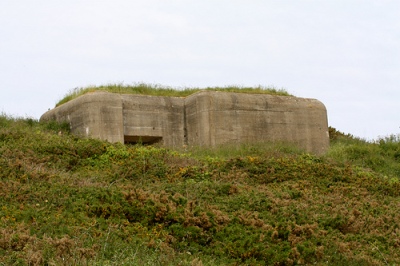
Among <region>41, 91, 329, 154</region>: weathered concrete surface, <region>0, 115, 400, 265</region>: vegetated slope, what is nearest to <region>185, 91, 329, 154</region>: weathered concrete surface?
<region>41, 91, 329, 154</region>: weathered concrete surface

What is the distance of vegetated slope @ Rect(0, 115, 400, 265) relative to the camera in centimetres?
934

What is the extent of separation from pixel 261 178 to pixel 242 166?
926mm

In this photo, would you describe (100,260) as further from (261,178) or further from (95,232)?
(261,178)

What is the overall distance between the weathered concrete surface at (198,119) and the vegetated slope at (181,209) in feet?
9.08

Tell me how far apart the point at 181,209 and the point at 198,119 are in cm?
976

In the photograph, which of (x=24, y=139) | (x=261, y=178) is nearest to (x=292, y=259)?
(x=261, y=178)

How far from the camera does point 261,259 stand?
991 cm

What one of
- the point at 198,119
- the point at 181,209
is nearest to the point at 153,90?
the point at 198,119

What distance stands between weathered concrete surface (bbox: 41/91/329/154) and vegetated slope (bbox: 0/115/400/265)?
277cm

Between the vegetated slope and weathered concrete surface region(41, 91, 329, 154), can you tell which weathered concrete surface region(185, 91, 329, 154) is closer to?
weathered concrete surface region(41, 91, 329, 154)

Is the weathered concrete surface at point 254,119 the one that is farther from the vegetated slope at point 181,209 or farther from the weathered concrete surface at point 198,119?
the vegetated slope at point 181,209

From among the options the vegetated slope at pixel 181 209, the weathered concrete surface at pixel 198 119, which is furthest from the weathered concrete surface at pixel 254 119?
the vegetated slope at pixel 181 209

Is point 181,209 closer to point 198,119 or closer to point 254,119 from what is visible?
point 198,119

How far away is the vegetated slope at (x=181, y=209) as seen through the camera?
9.34 meters
